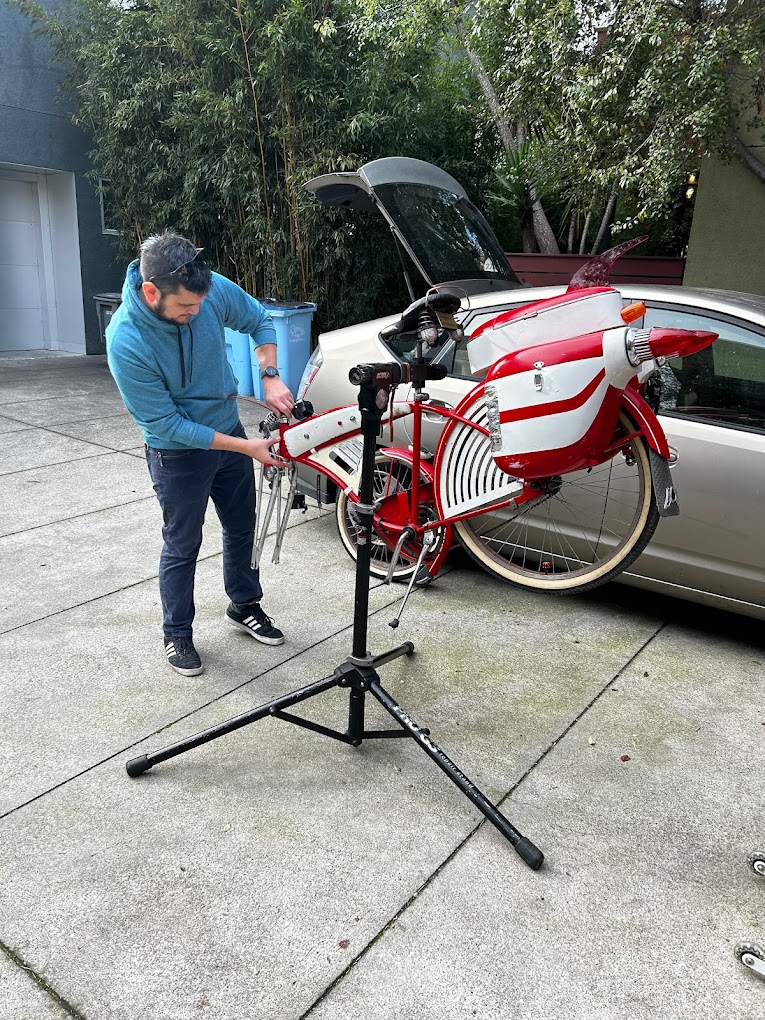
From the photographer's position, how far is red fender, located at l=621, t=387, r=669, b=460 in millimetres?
1948

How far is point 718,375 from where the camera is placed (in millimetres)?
3311

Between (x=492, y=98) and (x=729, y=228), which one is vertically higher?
(x=492, y=98)

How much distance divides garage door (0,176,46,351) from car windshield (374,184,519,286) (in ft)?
29.4

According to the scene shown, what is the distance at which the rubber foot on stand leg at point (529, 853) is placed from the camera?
7.23 feet

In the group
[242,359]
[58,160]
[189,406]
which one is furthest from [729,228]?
[58,160]

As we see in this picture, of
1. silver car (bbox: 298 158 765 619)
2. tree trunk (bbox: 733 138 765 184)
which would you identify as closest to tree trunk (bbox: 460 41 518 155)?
tree trunk (bbox: 733 138 765 184)

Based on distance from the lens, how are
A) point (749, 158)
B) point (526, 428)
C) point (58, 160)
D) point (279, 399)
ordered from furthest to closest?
1. point (58, 160)
2. point (749, 158)
3. point (279, 399)
4. point (526, 428)

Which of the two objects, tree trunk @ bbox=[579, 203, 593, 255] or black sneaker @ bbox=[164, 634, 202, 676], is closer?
black sneaker @ bbox=[164, 634, 202, 676]

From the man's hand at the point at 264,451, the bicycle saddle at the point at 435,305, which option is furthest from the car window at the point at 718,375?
the man's hand at the point at 264,451

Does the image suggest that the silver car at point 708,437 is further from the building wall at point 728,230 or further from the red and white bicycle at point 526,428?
the building wall at point 728,230

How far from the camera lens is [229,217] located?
9031mm

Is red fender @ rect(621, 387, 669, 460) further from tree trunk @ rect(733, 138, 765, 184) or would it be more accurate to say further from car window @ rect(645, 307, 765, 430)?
tree trunk @ rect(733, 138, 765, 184)

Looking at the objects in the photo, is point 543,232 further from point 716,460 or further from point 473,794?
point 473,794

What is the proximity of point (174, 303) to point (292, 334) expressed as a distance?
218 inches
